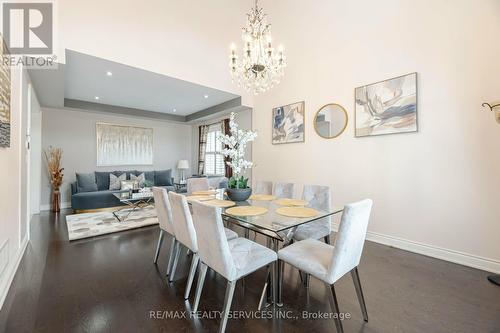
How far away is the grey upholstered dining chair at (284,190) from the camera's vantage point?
299 cm

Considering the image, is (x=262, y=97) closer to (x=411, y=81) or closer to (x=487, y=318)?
(x=411, y=81)

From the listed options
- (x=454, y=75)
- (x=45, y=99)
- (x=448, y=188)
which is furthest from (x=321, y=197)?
(x=45, y=99)

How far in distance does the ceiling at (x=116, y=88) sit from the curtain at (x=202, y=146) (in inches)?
38.9

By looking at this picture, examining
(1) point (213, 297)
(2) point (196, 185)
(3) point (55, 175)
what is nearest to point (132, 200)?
(2) point (196, 185)

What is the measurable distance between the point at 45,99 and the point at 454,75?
6907mm

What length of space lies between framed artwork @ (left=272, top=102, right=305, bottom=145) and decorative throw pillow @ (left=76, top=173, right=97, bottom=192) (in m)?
4.56

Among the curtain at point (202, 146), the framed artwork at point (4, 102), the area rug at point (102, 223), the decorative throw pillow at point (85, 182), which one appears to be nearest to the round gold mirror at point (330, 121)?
the area rug at point (102, 223)

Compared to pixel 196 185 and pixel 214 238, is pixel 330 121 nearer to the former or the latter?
pixel 196 185

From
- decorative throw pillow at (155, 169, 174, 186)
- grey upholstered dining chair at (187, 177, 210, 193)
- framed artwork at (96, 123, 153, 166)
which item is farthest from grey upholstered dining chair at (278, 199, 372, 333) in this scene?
framed artwork at (96, 123, 153, 166)

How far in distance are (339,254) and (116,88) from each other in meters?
5.01

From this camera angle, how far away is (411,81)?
2873 millimetres

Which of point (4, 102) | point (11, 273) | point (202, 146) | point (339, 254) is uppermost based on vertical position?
point (202, 146)

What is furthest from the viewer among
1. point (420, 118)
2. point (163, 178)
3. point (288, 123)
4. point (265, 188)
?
point (163, 178)

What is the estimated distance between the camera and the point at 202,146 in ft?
23.5
